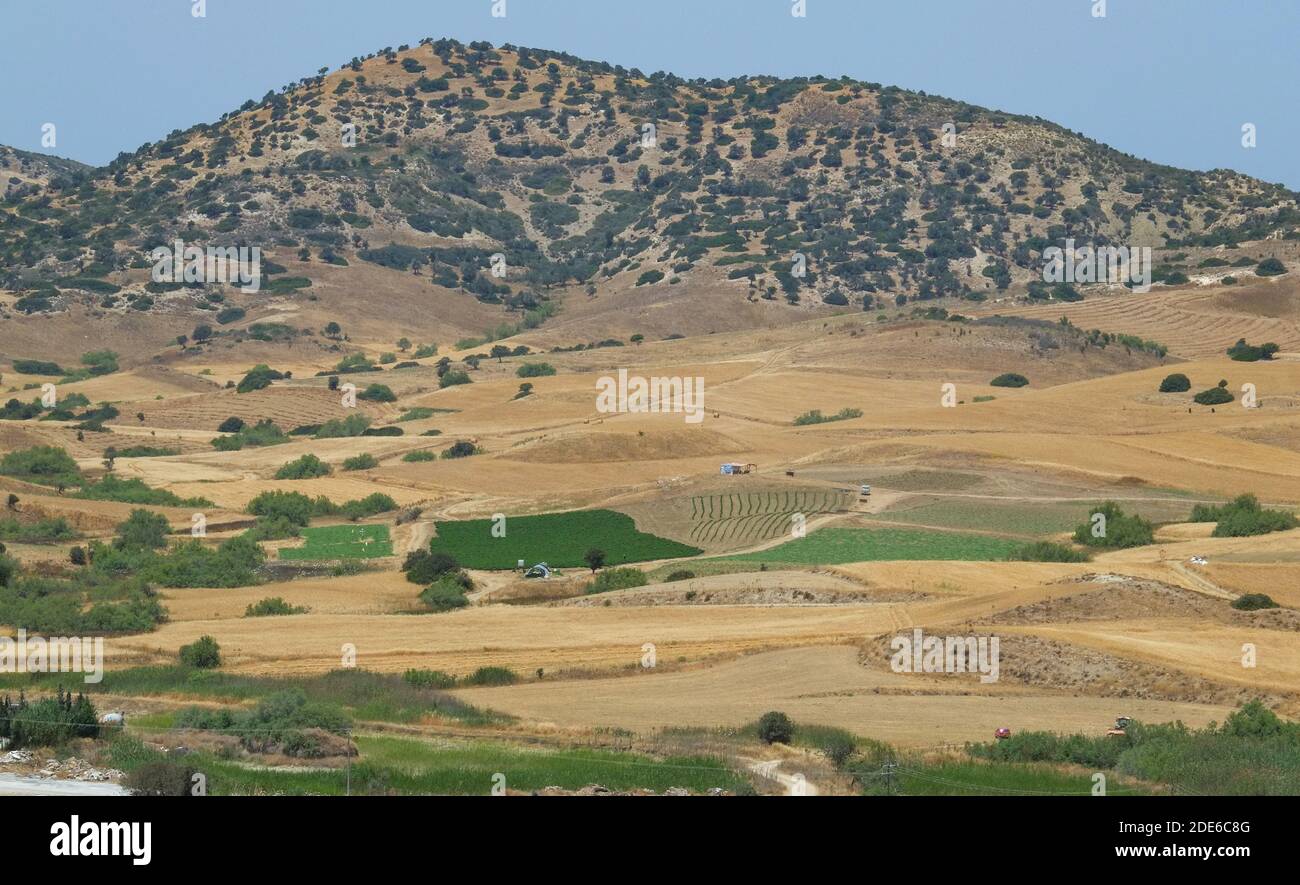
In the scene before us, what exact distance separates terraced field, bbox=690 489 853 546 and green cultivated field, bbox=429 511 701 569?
2.33 metres

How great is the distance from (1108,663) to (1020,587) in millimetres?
13627

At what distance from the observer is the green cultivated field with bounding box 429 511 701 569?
6669cm

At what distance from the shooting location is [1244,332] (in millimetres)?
137625

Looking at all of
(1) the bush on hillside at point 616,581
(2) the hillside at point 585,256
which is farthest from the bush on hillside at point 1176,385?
(1) the bush on hillside at point 616,581

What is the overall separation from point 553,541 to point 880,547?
12.3 meters

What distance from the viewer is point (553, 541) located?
70812 millimetres

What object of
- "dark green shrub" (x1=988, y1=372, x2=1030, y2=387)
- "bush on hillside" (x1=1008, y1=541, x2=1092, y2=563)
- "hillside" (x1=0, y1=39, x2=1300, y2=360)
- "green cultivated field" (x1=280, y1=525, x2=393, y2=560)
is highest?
"hillside" (x1=0, y1=39, x2=1300, y2=360)

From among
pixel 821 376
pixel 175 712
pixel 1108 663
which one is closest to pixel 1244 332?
pixel 821 376

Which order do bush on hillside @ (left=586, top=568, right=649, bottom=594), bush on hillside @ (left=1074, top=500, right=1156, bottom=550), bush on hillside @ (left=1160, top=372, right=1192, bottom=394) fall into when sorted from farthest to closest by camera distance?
bush on hillside @ (left=1160, top=372, right=1192, bottom=394) → bush on hillside @ (left=1074, top=500, right=1156, bottom=550) → bush on hillside @ (left=586, top=568, right=649, bottom=594)

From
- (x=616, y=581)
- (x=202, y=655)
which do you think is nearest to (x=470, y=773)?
(x=202, y=655)

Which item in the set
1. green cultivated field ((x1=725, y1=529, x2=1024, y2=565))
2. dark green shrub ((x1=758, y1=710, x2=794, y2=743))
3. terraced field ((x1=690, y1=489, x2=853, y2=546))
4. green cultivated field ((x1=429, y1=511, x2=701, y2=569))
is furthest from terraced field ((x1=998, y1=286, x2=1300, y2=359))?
dark green shrub ((x1=758, y1=710, x2=794, y2=743))

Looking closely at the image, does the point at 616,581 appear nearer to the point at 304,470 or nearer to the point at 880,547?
the point at 880,547

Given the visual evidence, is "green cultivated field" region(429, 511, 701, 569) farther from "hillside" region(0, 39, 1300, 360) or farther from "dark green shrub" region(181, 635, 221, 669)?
"hillside" region(0, 39, 1300, 360)

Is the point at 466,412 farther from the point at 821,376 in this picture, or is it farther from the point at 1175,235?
the point at 1175,235
